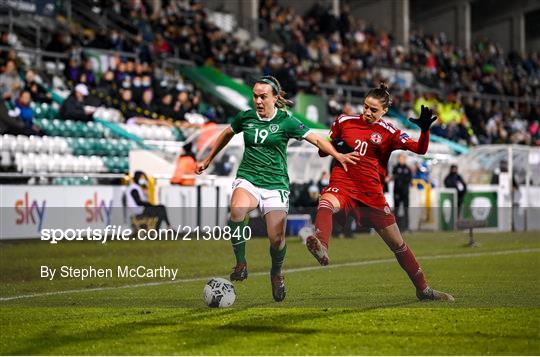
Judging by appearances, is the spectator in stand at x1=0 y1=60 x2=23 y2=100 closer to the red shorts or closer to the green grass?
the green grass

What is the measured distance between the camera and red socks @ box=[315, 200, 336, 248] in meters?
10.6

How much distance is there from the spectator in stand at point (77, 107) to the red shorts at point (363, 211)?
1467 cm

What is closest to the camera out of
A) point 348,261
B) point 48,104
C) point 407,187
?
point 348,261

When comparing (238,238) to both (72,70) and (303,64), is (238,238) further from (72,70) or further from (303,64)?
(303,64)

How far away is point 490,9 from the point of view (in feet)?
186

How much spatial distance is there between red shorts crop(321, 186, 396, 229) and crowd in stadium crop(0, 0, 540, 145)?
13702mm

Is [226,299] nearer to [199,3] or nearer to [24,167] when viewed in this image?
[24,167]

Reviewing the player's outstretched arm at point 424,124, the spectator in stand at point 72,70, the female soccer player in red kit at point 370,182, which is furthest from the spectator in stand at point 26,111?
the player's outstretched arm at point 424,124

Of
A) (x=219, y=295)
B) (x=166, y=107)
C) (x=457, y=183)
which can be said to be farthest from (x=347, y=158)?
(x=457, y=183)

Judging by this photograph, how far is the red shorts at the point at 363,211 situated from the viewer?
1093 cm

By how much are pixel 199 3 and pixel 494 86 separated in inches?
631

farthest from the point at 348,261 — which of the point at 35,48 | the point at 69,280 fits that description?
the point at 35,48

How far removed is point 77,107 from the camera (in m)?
24.9

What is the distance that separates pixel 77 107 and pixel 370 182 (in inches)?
590
